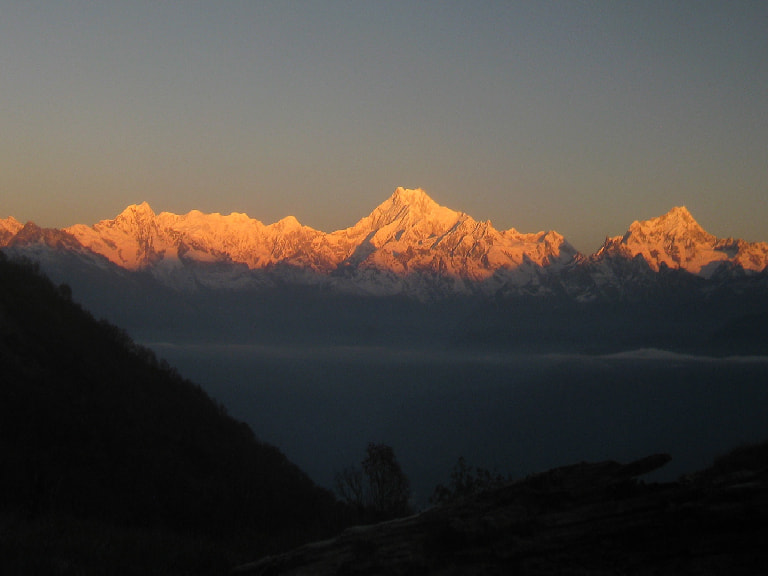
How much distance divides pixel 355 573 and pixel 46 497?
493 inches

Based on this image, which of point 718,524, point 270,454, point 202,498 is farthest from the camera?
point 270,454

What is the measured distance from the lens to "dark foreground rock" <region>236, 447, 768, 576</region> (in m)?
10.3

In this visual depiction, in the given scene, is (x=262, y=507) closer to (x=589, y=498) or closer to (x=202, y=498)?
(x=202, y=498)

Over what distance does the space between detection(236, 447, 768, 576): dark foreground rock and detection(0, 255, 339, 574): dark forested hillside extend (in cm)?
430

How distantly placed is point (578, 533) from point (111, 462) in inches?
808

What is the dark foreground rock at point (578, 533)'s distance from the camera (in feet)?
33.9

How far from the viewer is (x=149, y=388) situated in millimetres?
37281

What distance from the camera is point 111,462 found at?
2655 cm

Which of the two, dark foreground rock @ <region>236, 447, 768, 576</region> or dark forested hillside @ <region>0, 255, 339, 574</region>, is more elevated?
dark forested hillside @ <region>0, 255, 339, 574</region>

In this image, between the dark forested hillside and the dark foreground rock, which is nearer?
the dark foreground rock

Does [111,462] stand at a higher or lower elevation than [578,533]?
higher

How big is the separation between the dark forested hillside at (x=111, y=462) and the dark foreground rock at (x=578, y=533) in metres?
4.30

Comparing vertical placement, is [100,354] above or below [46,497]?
above

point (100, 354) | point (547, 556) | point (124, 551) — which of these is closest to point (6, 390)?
point (100, 354)
